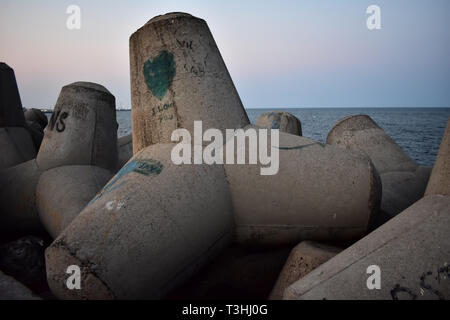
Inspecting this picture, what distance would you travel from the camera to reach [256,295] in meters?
1.85

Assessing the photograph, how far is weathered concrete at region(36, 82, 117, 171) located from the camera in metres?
3.44

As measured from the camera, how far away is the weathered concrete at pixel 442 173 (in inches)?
67.4

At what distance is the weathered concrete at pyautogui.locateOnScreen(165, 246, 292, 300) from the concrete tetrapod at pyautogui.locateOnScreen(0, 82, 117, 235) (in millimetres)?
1548

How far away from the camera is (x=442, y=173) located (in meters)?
1.76

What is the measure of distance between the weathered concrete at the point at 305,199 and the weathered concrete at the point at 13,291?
1295mm

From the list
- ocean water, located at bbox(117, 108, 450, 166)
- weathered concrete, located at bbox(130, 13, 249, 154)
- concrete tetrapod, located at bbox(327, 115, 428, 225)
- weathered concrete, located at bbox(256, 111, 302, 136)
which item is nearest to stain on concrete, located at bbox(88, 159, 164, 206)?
weathered concrete, located at bbox(130, 13, 249, 154)

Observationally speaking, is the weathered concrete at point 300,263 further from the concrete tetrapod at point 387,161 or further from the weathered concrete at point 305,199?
the concrete tetrapod at point 387,161

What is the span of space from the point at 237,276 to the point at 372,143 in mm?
3414

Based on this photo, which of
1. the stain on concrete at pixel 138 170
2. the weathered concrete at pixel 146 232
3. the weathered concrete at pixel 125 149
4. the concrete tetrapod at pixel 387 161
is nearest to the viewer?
the weathered concrete at pixel 146 232

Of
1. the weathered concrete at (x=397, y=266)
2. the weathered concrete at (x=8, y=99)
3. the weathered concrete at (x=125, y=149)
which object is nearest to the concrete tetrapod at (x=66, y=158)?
the weathered concrete at (x=8, y=99)

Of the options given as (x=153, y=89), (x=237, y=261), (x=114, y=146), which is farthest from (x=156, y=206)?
(x=114, y=146)

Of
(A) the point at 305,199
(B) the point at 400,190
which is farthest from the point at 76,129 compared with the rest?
(B) the point at 400,190
